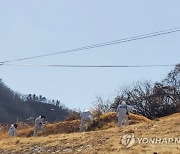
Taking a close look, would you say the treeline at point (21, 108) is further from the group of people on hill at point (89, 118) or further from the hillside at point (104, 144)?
the hillside at point (104, 144)

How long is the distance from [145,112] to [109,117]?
25.8m

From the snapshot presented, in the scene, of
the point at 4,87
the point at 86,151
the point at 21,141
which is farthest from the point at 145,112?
the point at 4,87

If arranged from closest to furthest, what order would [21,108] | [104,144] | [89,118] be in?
[104,144], [89,118], [21,108]

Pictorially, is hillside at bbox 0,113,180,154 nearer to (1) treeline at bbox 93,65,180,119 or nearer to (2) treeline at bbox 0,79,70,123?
(1) treeline at bbox 93,65,180,119

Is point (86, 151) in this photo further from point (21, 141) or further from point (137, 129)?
point (21, 141)

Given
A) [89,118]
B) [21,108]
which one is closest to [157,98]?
[89,118]

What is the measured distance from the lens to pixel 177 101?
2234 inches

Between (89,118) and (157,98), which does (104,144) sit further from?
(157,98)

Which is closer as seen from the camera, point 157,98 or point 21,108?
point 157,98

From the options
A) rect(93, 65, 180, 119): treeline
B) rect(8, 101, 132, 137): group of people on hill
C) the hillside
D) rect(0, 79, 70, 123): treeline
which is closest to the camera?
the hillside

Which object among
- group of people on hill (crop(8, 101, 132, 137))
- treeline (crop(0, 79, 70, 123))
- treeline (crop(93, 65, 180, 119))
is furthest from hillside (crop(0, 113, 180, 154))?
treeline (crop(0, 79, 70, 123))

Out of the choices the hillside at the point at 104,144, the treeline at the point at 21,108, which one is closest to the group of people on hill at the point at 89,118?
the hillside at the point at 104,144

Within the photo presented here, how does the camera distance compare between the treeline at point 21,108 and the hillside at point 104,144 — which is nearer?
the hillside at point 104,144

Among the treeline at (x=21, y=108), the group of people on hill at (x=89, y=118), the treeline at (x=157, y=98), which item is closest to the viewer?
the group of people on hill at (x=89, y=118)
